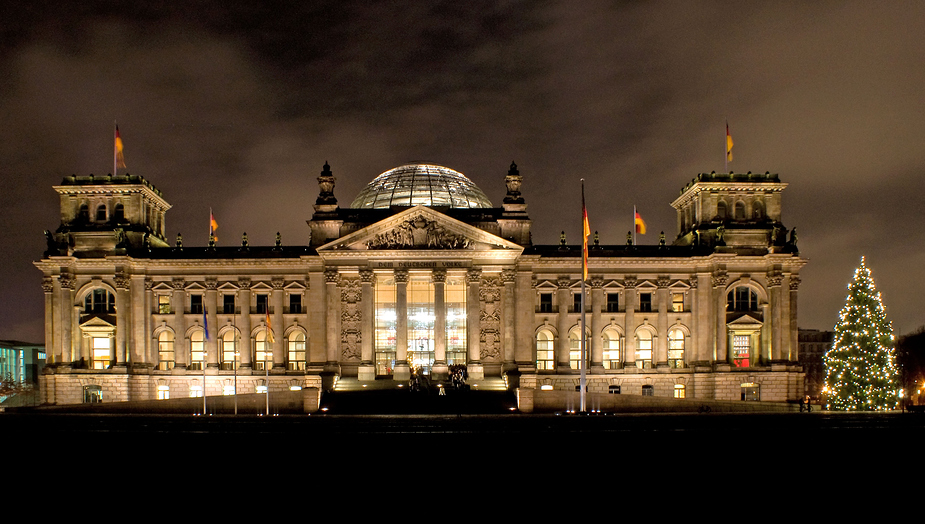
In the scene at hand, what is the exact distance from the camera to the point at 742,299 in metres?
74.8

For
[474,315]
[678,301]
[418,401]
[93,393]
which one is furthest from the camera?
[678,301]

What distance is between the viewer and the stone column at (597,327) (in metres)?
73.9

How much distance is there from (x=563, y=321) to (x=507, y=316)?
22.1 ft

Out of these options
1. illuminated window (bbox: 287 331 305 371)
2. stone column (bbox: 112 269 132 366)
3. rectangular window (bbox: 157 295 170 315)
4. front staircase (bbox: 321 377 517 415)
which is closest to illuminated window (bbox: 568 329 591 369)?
front staircase (bbox: 321 377 517 415)

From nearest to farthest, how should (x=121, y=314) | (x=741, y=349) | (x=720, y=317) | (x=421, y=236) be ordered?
(x=421, y=236) < (x=121, y=314) < (x=720, y=317) < (x=741, y=349)

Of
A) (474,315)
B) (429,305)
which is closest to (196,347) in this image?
(429,305)

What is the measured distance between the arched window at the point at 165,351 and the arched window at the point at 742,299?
58204 mm

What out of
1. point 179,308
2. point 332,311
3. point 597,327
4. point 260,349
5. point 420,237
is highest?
point 420,237

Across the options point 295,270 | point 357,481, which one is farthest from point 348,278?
point 357,481

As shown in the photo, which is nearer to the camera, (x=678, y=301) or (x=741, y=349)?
(x=741, y=349)

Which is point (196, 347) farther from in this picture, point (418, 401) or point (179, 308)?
point (418, 401)

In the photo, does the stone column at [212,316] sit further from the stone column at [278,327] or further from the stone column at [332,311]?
the stone column at [332,311]

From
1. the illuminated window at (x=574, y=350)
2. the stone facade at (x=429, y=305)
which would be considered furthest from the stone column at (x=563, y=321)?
the illuminated window at (x=574, y=350)

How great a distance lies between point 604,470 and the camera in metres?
23.1
